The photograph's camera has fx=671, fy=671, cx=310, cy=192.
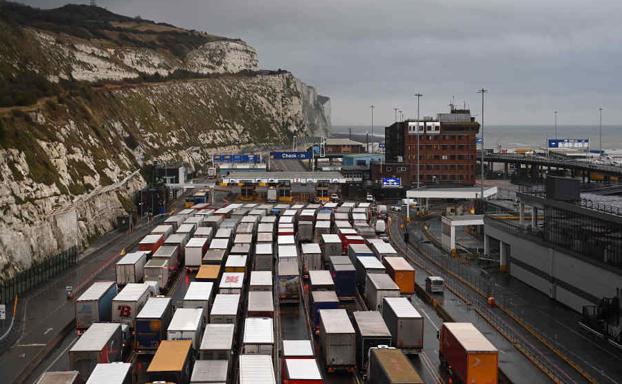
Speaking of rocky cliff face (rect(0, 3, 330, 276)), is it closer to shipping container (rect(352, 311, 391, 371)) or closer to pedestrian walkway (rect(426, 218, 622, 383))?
shipping container (rect(352, 311, 391, 371))

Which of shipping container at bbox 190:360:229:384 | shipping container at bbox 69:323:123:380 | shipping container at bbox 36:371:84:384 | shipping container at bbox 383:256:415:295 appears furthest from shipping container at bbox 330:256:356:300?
shipping container at bbox 36:371:84:384

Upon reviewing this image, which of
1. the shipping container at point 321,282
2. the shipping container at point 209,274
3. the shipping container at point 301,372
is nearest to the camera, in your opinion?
the shipping container at point 301,372

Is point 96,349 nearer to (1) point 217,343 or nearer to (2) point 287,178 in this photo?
(1) point 217,343

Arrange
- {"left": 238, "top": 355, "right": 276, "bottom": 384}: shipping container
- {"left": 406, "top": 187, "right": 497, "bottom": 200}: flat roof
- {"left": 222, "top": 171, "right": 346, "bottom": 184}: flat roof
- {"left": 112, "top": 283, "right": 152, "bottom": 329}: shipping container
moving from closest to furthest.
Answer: {"left": 238, "top": 355, "right": 276, "bottom": 384}: shipping container → {"left": 112, "top": 283, "right": 152, "bottom": 329}: shipping container → {"left": 406, "top": 187, "right": 497, "bottom": 200}: flat roof → {"left": 222, "top": 171, "right": 346, "bottom": 184}: flat roof

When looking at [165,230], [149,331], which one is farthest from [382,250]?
[149,331]

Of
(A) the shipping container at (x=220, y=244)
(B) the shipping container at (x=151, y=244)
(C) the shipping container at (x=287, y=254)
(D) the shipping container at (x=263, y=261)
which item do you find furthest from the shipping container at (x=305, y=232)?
(D) the shipping container at (x=263, y=261)

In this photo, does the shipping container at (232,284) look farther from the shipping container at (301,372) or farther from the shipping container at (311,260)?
the shipping container at (301,372)
